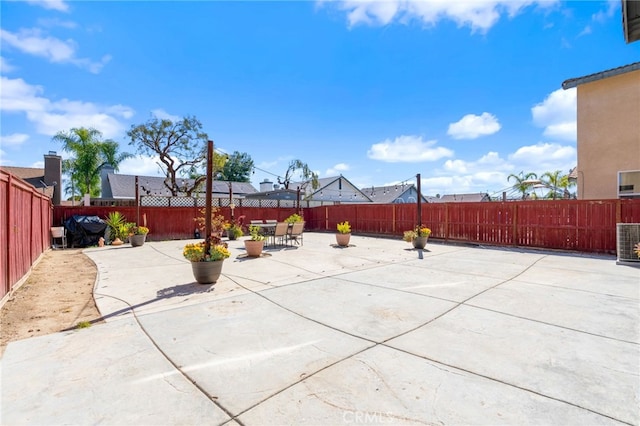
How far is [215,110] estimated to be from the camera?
625 inches

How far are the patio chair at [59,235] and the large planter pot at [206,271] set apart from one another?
9.24 m

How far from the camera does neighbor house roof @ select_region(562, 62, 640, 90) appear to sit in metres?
9.00

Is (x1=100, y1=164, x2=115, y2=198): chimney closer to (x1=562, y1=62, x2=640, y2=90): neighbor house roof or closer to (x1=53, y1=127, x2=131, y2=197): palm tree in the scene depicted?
(x1=53, y1=127, x2=131, y2=197): palm tree

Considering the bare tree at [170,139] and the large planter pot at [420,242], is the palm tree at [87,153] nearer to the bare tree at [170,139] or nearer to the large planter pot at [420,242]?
the bare tree at [170,139]

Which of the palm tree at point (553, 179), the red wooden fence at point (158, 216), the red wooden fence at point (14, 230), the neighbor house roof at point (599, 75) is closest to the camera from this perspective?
the red wooden fence at point (14, 230)

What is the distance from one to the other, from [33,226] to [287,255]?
6086 millimetres

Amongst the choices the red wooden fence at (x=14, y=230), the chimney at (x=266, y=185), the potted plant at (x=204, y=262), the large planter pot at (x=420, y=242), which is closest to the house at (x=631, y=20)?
the potted plant at (x=204, y=262)

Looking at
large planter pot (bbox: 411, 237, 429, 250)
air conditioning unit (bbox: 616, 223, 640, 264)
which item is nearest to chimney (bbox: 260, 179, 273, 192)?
large planter pot (bbox: 411, 237, 429, 250)

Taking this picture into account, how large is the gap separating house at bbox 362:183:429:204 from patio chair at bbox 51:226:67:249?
27.3 meters

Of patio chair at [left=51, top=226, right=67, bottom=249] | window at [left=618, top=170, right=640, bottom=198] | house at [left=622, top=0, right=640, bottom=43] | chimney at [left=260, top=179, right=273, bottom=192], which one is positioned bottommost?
patio chair at [left=51, top=226, right=67, bottom=249]

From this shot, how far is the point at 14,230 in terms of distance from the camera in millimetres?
4711

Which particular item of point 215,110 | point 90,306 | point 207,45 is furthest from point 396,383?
point 215,110

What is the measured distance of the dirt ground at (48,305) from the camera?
129 inches

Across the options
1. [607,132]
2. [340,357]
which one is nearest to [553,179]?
[607,132]
